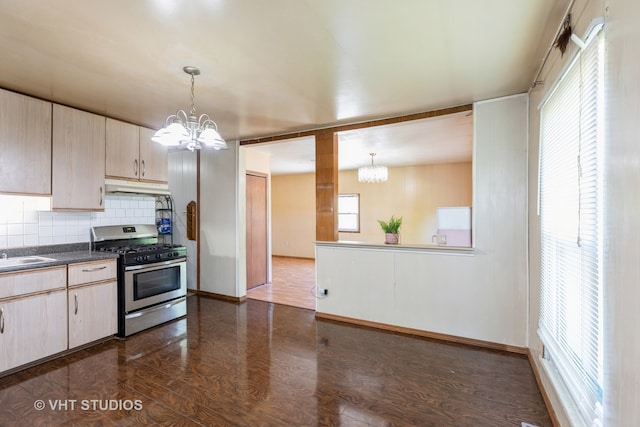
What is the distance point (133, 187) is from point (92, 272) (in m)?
1.16

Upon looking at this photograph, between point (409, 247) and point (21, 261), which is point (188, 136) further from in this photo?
point (409, 247)

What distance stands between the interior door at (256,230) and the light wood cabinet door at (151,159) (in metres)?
1.57

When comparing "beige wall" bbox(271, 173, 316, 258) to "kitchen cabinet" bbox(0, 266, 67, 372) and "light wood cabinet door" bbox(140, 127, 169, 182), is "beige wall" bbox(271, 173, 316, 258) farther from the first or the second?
"kitchen cabinet" bbox(0, 266, 67, 372)

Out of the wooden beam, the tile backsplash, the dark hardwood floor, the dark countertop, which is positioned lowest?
the dark hardwood floor

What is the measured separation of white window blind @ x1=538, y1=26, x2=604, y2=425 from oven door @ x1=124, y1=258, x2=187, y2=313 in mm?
3750

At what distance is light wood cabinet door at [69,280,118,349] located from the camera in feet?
9.59

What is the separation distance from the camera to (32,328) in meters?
2.64

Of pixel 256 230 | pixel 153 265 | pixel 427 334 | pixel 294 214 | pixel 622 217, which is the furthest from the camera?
pixel 294 214

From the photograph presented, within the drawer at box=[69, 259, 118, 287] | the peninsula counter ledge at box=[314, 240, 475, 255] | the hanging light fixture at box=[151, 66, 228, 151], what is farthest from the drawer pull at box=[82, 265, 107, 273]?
the peninsula counter ledge at box=[314, 240, 475, 255]

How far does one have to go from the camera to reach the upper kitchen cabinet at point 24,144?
8.96ft

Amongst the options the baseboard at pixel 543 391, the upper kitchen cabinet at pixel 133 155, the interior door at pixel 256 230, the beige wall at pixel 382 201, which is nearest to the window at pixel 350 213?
the beige wall at pixel 382 201

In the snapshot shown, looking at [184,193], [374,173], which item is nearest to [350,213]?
[374,173]

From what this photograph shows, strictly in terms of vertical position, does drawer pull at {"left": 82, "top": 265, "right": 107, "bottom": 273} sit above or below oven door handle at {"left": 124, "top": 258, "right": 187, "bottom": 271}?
above

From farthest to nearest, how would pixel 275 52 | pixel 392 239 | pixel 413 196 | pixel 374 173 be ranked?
pixel 413 196
pixel 374 173
pixel 392 239
pixel 275 52
